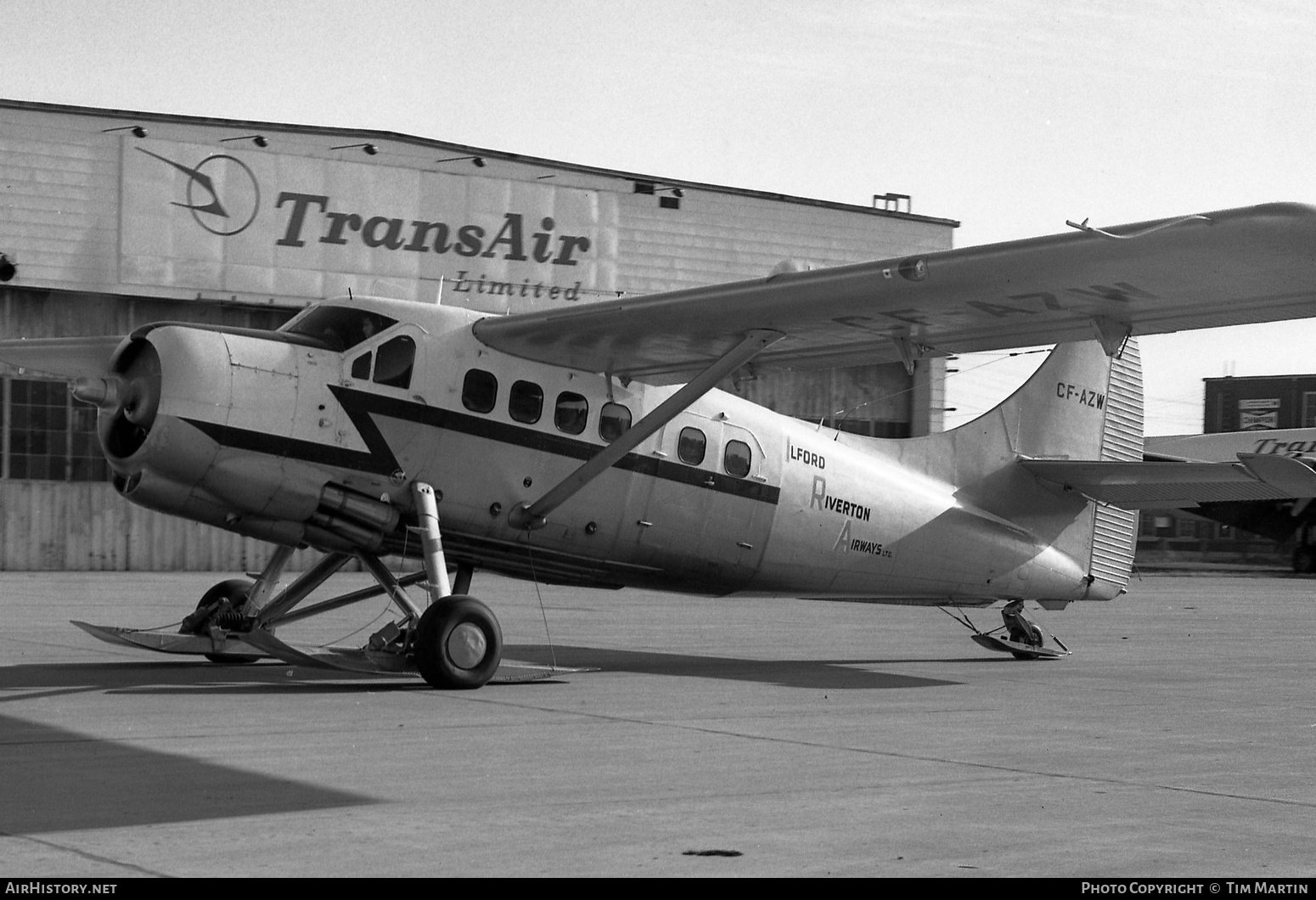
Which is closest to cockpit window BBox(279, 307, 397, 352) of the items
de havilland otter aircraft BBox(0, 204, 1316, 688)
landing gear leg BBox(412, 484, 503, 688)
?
de havilland otter aircraft BBox(0, 204, 1316, 688)

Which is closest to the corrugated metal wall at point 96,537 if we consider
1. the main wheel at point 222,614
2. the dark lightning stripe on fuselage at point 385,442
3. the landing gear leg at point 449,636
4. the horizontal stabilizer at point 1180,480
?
the main wheel at point 222,614

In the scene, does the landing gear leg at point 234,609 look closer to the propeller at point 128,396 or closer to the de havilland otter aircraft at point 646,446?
the de havilland otter aircraft at point 646,446

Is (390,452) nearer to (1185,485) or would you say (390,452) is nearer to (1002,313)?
(1002,313)

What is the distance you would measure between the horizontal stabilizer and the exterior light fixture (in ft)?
83.9

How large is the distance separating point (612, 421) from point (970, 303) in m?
3.47

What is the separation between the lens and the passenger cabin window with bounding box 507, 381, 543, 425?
12828 millimetres

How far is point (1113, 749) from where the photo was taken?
9.03 metres

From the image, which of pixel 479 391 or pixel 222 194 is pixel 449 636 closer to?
pixel 479 391

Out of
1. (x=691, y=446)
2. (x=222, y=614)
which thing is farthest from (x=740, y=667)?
(x=222, y=614)

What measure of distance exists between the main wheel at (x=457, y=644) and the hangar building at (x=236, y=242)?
2569 cm

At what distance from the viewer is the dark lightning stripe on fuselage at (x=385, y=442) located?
11398mm

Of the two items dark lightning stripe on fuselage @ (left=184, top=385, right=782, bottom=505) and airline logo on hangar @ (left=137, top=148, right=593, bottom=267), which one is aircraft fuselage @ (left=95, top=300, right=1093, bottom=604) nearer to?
dark lightning stripe on fuselage @ (left=184, top=385, right=782, bottom=505)
